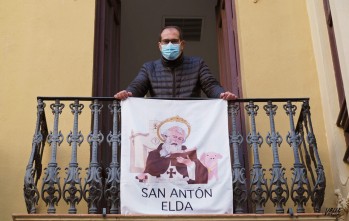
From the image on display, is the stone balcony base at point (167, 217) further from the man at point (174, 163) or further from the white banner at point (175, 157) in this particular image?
the man at point (174, 163)

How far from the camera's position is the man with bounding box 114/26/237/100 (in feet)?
29.0

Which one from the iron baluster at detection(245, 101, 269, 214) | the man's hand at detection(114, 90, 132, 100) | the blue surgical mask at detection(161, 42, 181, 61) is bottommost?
the iron baluster at detection(245, 101, 269, 214)

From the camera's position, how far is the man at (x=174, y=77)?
8.84 metres

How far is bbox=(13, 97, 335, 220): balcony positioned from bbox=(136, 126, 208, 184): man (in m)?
0.35

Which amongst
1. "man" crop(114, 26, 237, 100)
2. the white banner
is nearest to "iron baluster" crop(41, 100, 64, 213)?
the white banner

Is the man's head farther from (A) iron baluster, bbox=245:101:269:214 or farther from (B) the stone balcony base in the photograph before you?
(B) the stone balcony base

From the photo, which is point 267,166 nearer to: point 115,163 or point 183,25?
point 115,163

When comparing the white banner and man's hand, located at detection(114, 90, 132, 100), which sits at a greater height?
man's hand, located at detection(114, 90, 132, 100)

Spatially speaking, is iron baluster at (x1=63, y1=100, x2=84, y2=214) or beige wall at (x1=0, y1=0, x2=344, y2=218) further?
beige wall at (x1=0, y1=0, x2=344, y2=218)

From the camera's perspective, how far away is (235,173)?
8094mm

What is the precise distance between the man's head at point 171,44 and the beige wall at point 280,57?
1.08 metres

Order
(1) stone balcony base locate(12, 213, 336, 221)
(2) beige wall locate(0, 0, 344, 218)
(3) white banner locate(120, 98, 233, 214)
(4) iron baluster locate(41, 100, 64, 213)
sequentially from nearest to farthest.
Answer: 1. (1) stone balcony base locate(12, 213, 336, 221)
2. (3) white banner locate(120, 98, 233, 214)
3. (4) iron baluster locate(41, 100, 64, 213)
4. (2) beige wall locate(0, 0, 344, 218)

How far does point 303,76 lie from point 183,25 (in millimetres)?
5058

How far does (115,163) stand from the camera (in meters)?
8.08
